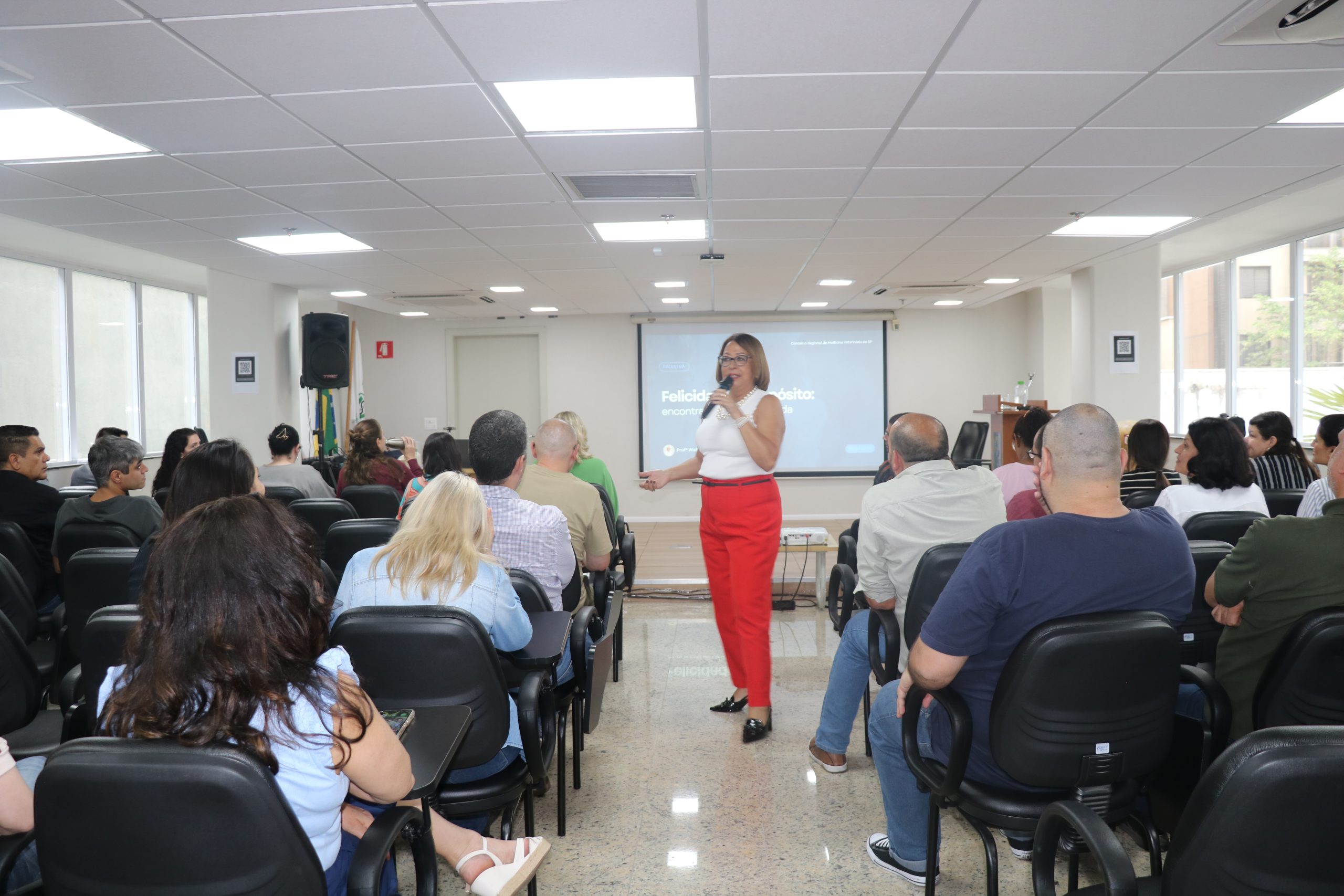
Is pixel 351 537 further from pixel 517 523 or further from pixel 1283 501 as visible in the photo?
pixel 1283 501

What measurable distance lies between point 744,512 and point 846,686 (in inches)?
31.1

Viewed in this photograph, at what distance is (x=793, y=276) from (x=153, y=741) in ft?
22.7

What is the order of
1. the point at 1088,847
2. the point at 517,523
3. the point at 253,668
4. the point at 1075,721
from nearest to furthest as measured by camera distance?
1. the point at 253,668
2. the point at 1088,847
3. the point at 1075,721
4. the point at 517,523

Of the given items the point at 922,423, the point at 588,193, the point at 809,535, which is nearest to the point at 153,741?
the point at 922,423

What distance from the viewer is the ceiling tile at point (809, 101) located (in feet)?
9.62

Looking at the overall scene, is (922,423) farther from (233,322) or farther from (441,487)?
(233,322)

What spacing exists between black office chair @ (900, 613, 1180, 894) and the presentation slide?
28.3 feet

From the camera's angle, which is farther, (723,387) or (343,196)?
(343,196)

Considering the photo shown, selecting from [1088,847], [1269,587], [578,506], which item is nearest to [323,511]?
[578,506]

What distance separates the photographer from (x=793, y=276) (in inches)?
297

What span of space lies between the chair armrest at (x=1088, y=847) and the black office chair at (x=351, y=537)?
265 centimetres

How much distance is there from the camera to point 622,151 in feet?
12.1

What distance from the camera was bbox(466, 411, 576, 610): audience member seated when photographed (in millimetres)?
2717

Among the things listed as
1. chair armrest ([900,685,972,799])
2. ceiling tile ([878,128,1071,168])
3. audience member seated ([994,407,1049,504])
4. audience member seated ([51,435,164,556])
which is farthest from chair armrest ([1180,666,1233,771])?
audience member seated ([51,435,164,556])
